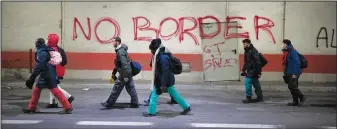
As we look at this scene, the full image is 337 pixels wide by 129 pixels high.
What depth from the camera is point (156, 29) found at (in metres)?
13.7

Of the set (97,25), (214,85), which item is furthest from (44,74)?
(214,85)

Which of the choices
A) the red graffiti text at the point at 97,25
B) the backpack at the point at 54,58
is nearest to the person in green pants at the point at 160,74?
the backpack at the point at 54,58

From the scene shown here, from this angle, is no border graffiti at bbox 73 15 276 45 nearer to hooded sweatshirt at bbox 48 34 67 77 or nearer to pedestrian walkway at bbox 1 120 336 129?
hooded sweatshirt at bbox 48 34 67 77

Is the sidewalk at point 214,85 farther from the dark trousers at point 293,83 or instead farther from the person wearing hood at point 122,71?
the person wearing hood at point 122,71

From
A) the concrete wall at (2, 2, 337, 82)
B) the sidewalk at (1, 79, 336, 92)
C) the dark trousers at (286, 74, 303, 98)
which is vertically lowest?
the sidewalk at (1, 79, 336, 92)

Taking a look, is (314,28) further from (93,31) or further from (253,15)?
(93,31)

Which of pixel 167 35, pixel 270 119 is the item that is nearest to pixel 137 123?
pixel 270 119

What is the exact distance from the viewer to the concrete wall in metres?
13.4

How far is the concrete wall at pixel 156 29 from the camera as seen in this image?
44.0ft

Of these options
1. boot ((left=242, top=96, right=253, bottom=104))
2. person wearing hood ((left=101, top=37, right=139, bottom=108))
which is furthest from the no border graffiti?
person wearing hood ((left=101, top=37, right=139, bottom=108))

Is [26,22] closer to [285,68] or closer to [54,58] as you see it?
[54,58]

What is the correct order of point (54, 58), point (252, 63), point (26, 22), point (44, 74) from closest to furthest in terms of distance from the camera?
point (44, 74)
point (54, 58)
point (252, 63)
point (26, 22)

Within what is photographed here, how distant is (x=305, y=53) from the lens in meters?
13.6

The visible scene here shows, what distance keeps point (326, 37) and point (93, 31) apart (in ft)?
22.1
